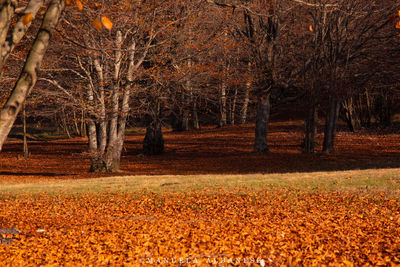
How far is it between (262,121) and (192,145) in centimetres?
801

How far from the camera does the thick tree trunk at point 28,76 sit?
5.18 m

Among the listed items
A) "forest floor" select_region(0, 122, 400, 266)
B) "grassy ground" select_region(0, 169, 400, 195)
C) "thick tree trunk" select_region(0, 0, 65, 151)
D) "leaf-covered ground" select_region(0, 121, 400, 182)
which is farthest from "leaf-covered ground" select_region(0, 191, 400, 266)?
"leaf-covered ground" select_region(0, 121, 400, 182)

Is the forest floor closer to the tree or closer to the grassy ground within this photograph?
the grassy ground

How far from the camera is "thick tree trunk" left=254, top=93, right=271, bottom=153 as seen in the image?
24.2m

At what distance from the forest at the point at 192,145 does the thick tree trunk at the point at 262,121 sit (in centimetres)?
8

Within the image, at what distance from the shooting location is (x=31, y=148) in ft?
113

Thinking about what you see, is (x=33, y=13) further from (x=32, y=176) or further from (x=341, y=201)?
(x=32, y=176)

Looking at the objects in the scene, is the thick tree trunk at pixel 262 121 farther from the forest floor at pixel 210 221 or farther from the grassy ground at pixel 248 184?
the grassy ground at pixel 248 184

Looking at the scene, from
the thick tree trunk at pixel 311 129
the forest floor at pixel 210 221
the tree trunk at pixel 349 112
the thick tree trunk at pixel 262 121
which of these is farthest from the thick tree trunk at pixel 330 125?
the tree trunk at pixel 349 112

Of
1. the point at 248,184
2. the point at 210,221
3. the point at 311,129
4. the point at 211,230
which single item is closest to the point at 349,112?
the point at 311,129

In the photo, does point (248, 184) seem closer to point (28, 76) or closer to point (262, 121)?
point (28, 76)

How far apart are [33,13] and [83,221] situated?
4750mm

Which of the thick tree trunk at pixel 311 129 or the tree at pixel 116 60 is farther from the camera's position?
the thick tree trunk at pixel 311 129

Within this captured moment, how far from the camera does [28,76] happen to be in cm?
524
